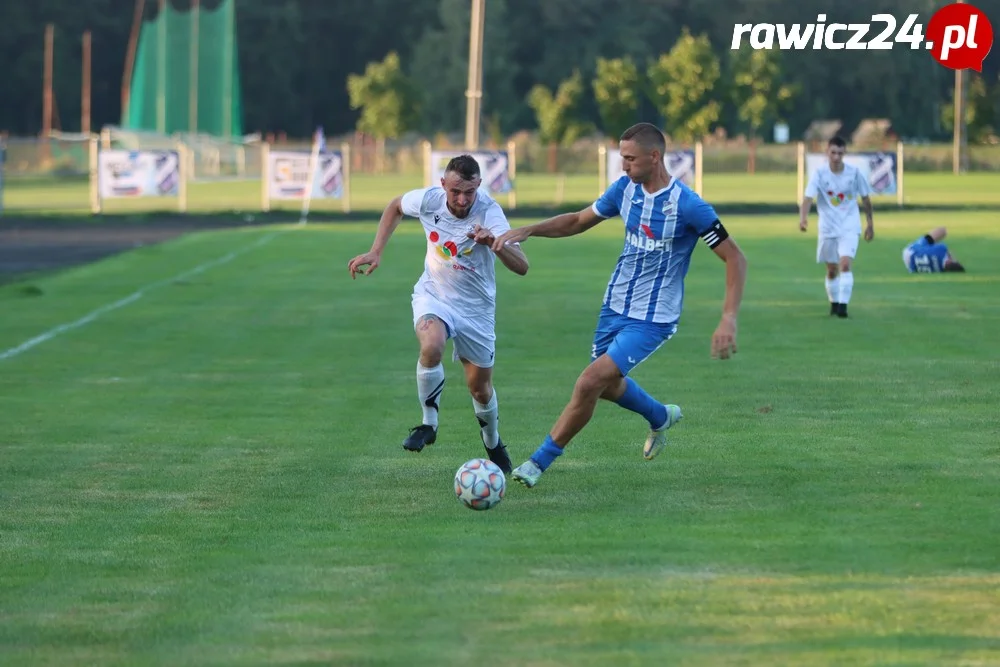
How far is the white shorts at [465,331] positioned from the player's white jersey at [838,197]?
430 inches

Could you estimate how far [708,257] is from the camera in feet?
104

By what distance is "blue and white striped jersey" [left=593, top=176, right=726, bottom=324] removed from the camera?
9.14 metres

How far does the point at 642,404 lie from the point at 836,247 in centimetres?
1104

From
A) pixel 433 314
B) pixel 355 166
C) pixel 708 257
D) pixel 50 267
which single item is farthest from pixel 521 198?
pixel 433 314

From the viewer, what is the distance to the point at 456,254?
32.9ft

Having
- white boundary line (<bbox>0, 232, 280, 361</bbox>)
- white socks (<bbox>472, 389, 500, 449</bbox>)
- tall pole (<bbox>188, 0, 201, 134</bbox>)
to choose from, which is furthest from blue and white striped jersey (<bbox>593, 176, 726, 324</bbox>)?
tall pole (<bbox>188, 0, 201, 134</bbox>)

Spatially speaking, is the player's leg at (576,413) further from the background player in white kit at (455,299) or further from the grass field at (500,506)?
the background player in white kit at (455,299)

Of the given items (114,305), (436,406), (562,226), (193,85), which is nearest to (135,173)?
(114,305)

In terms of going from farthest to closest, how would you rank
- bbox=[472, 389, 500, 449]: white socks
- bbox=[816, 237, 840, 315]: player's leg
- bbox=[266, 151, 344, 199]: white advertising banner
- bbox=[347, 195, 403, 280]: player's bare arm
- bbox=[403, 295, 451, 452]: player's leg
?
1. bbox=[266, 151, 344, 199]: white advertising banner
2. bbox=[816, 237, 840, 315]: player's leg
3. bbox=[347, 195, 403, 280]: player's bare arm
4. bbox=[472, 389, 500, 449]: white socks
5. bbox=[403, 295, 451, 452]: player's leg

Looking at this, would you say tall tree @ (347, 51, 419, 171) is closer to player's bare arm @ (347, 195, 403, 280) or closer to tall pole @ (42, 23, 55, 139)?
tall pole @ (42, 23, 55, 139)

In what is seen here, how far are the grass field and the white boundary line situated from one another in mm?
162

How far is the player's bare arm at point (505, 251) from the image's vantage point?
9305mm

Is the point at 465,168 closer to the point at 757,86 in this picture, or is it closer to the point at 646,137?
the point at 646,137

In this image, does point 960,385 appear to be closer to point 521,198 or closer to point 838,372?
point 838,372
